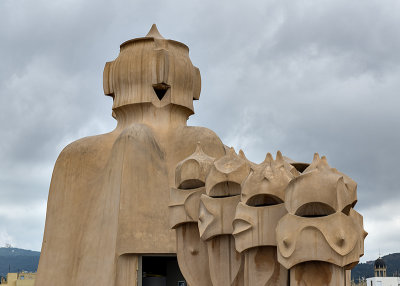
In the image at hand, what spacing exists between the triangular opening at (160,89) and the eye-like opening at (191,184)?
5691 mm

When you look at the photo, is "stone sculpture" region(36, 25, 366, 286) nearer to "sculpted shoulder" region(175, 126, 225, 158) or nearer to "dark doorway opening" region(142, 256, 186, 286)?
"sculpted shoulder" region(175, 126, 225, 158)

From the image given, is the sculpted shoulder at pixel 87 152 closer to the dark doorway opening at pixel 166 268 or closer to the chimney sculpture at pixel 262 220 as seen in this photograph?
the dark doorway opening at pixel 166 268

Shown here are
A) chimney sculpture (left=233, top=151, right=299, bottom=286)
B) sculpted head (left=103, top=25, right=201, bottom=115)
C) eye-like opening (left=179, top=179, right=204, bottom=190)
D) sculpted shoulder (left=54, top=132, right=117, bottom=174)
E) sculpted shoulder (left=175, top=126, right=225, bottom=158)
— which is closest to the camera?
chimney sculpture (left=233, top=151, right=299, bottom=286)

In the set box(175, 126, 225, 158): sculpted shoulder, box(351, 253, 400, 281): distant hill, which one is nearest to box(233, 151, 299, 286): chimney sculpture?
box(175, 126, 225, 158): sculpted shoulder

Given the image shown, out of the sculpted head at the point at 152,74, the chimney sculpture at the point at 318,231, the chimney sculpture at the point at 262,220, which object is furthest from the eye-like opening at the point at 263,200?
the sculpted head at the point at 152,74

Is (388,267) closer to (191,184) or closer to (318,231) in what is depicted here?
(191,184)

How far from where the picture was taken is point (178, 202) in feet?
35.8

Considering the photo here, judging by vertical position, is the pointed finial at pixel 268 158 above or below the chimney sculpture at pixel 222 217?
above

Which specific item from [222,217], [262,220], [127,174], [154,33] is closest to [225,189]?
[222,217]

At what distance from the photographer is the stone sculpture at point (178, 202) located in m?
7.91

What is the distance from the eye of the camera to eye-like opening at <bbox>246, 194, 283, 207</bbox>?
28.8ft

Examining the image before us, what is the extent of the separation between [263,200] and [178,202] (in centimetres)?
244

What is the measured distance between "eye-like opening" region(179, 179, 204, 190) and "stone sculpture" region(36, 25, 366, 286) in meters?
0.02

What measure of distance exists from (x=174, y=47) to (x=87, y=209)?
5.31 metres
